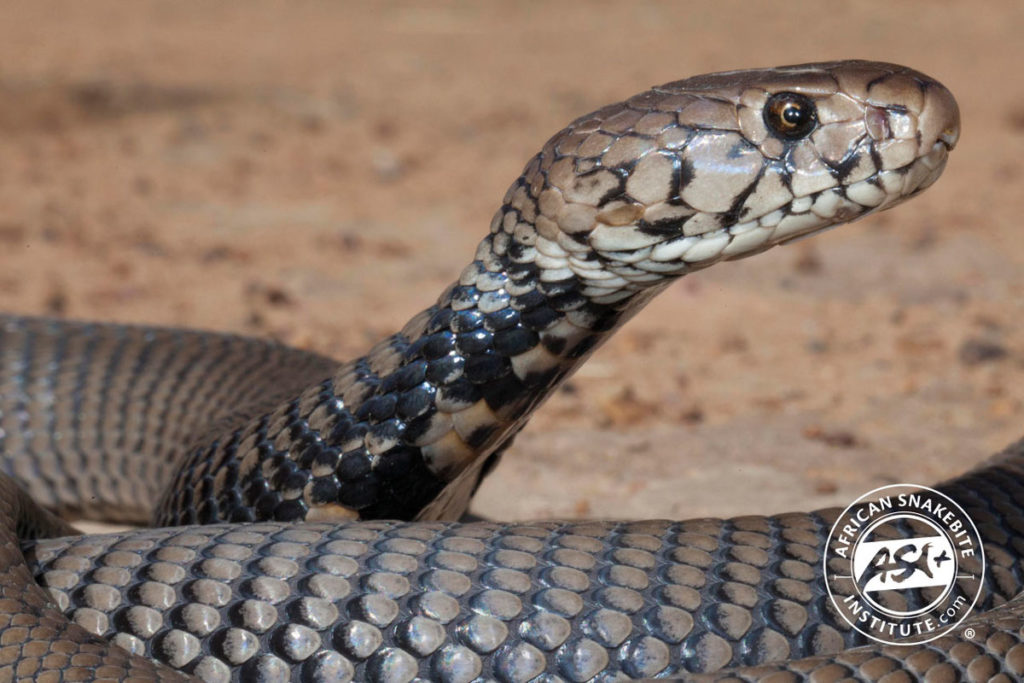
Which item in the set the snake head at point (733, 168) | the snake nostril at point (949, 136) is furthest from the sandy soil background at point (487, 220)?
the snake nostril at point (949, 136)

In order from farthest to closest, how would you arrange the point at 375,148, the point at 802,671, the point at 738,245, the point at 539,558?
the point at 375,148
the point at 738,245
the point at 539,558
the point at 802,671

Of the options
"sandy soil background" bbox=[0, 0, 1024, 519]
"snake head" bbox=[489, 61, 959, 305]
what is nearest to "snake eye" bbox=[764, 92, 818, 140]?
"snake head" bbox=[489, 61, 959, 305]

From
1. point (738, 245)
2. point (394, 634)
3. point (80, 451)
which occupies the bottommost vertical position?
point (80, 451)

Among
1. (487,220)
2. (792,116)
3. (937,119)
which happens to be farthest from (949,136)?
(487,220)

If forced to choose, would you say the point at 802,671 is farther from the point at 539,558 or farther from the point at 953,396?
the point at 953,396

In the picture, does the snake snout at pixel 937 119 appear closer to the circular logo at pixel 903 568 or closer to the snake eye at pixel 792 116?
the snake eye at pixel 792 116

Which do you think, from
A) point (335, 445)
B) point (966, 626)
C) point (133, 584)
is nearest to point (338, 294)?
point (335, 445)
